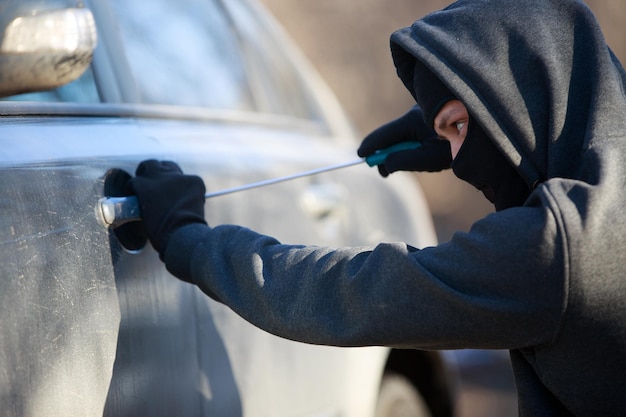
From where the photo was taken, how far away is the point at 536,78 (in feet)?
5.66

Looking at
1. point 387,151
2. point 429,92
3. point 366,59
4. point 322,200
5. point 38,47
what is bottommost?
point 366,59

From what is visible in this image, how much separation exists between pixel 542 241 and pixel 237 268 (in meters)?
0.60

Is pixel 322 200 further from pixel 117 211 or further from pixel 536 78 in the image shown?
pixel 536 78

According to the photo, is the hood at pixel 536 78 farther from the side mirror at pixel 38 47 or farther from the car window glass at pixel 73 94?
the car window glass at pixel 73 94

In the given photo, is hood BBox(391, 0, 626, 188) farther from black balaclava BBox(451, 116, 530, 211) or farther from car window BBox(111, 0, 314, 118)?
car window BBox(111, 0, 314, 118)

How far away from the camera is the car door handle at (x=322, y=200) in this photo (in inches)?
107

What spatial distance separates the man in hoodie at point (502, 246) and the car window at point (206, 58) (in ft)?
2.06

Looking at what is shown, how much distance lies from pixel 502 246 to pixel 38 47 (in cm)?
92

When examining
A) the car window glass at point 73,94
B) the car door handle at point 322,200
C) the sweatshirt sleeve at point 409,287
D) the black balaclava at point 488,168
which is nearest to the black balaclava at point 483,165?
the black balaclava at point 488,168

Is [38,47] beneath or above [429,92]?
above

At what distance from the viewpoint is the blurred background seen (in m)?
11.7

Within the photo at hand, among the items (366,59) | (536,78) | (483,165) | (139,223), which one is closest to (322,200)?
(139,223)

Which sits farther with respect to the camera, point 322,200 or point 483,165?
point 322,200

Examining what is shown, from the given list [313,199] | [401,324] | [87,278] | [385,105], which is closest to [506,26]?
[401,324]
